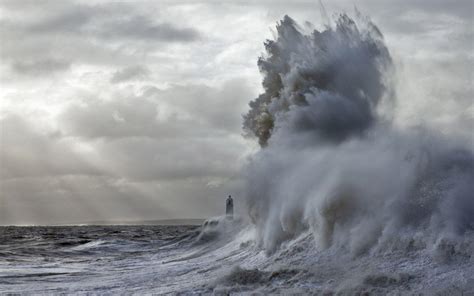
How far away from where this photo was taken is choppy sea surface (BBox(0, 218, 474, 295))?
884 cm

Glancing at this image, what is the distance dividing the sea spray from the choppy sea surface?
20.8 inches

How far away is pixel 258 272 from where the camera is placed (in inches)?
429

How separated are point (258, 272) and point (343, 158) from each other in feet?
15.8

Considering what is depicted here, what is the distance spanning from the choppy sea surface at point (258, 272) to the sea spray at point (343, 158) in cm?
53

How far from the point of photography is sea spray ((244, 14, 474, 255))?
11.1m

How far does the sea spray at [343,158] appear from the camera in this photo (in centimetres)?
1107

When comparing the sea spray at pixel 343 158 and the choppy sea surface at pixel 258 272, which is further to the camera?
the sea spray at pixel 343 158

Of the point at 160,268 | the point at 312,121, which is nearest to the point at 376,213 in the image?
the point at 312,121

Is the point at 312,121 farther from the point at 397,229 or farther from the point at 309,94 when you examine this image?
the point at 397,229

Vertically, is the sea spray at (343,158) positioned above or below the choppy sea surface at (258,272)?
above

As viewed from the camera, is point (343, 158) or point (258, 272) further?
point (343, 158)

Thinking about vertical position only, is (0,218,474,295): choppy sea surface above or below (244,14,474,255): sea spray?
below

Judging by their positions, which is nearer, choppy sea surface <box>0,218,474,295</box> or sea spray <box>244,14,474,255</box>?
choppy sea surface <box>0,218,474,295</box>

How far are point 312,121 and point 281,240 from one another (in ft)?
12.4
